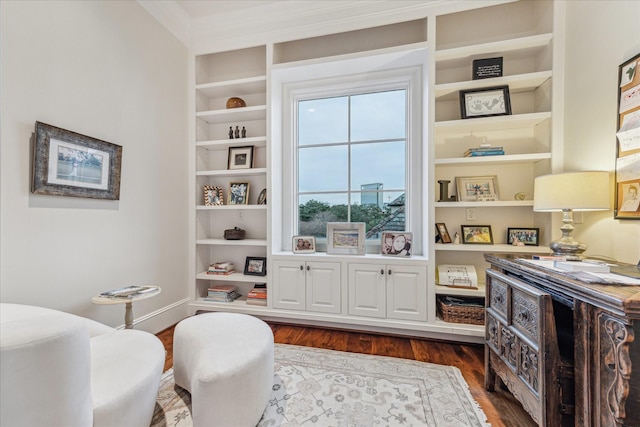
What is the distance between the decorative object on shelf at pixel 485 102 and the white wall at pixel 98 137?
2.73 meters

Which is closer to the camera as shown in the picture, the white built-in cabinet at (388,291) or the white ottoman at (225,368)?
the white ottoman at (225,368)

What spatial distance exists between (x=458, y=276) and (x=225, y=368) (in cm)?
194

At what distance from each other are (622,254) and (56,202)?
3404 mm

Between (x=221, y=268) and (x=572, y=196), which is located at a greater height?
(x=572, y=196)

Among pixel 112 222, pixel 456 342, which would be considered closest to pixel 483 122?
pixel 456 342

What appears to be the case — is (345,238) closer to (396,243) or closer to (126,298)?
(396,243)

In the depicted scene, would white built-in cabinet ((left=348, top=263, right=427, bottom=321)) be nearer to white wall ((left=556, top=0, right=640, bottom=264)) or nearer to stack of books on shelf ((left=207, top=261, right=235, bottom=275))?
white wall ((left=556, top=0, right=640, bottom=264))

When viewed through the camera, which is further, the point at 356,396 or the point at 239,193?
the point at 239,193

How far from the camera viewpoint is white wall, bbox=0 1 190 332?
4.93 feet

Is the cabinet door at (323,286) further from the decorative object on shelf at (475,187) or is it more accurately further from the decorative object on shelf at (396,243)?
the decorative object on shelf at (475,187)

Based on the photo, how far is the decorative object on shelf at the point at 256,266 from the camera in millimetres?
2771

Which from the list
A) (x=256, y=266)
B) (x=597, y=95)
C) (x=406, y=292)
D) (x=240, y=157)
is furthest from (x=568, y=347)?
(x=240, y=157)

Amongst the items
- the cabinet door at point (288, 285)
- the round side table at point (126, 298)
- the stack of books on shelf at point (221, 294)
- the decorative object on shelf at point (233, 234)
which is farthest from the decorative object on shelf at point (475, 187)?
the round side table at point (126, 298)

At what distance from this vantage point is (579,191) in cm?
149
